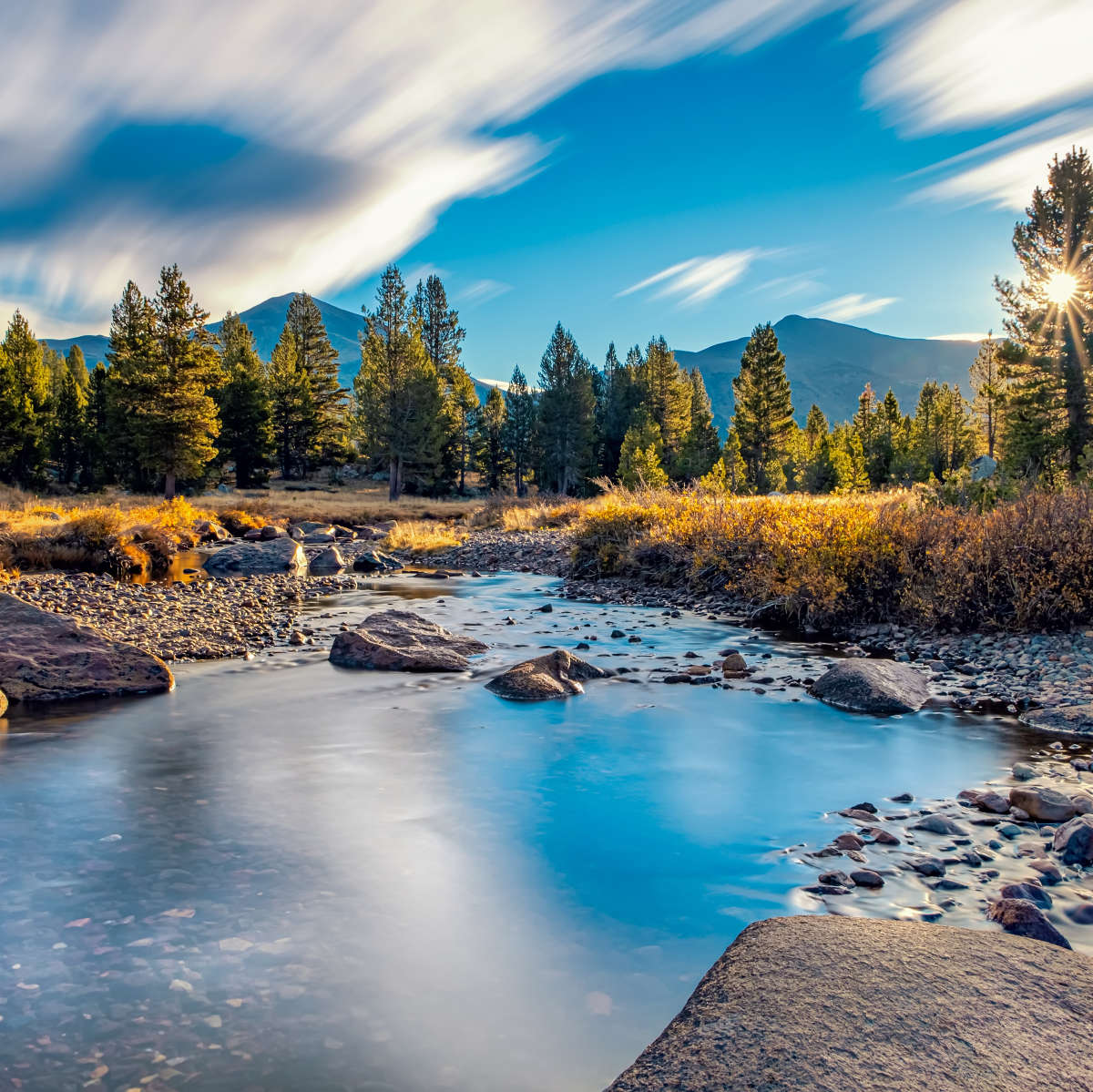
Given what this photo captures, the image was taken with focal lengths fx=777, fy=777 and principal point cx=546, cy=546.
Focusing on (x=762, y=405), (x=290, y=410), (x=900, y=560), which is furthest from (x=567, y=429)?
(x=900, y=560)

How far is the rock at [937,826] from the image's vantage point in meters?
4.55

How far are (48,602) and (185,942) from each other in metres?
11.0

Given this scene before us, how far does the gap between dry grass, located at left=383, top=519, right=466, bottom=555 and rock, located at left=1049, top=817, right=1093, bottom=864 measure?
2139cm

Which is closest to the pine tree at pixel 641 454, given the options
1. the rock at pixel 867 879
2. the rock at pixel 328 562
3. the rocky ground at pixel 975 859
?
the rock at pixel 328 562

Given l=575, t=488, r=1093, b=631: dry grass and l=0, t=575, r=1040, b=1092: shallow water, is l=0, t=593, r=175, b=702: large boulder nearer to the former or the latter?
l=0, t=575, r=1040, b=1092: shallow water

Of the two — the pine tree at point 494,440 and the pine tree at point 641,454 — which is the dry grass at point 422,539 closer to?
the pine tree at point 641,454

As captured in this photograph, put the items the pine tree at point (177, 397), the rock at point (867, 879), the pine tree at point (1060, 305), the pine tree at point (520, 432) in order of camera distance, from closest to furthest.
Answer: the rock at point (867, 879)
the pine tree at point (1060, 305)
the pine tree at point (177, 397)
the pine tree at point (520, 432)

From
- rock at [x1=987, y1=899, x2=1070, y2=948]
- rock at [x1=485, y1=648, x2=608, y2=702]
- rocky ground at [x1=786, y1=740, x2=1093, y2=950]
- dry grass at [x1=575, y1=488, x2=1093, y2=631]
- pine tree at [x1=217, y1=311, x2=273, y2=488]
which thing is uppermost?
pine tree at [x1=217, y1=311, x2=273, y2=488]

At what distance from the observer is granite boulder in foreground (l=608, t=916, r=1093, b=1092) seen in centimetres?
214

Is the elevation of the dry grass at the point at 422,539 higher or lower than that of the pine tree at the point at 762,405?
lower

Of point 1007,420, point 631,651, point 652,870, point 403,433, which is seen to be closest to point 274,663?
point 631,651

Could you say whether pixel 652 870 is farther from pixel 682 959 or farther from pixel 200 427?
pixel 200 427

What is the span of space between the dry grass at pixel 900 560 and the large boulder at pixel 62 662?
8.57 meters

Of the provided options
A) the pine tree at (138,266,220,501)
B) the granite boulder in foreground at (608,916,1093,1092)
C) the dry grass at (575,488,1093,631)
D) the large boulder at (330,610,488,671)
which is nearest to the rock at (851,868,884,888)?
the granite boulder in foreground at (608,916,1093,1092)
